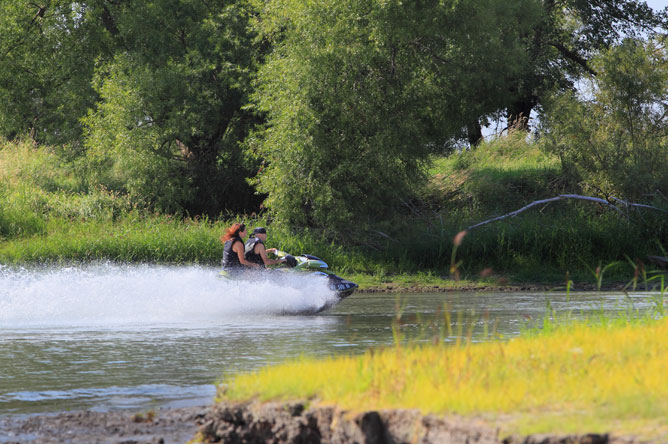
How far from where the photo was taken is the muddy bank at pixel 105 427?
24.6 ft

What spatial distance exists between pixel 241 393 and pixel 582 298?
15257 millimetres

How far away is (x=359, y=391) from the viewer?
6617 millimetres

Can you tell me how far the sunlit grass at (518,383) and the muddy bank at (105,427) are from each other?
0.63 metres

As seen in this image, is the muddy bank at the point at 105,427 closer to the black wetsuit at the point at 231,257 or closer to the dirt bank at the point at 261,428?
the dirt bank at the point at 261,428

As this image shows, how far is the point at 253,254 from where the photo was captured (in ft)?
59.8

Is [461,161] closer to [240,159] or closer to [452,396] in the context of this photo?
[240,159]

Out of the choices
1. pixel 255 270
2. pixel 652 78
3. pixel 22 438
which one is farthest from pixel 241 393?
pixel 652 78

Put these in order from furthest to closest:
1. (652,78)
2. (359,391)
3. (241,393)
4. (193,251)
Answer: (652,78)
(193,251)
(241,393)
(359,391)

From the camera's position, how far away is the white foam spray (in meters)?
18.2

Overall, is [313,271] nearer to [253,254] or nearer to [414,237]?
[253,254]

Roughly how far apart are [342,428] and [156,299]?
44.5 feet

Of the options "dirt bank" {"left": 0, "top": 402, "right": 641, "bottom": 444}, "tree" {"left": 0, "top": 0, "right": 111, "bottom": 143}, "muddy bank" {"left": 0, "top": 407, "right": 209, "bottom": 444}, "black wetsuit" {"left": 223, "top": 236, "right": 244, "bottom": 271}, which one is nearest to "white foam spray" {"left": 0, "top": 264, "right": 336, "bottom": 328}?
"black wetsuit" {"left": 223, "top": 236, "right": 244, "bottom": 271}

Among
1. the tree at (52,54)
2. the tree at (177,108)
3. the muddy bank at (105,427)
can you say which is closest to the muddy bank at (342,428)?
the muddy bank at (105,427)

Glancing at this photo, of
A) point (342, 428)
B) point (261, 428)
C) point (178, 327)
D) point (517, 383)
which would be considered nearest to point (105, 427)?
point (261, 428)
